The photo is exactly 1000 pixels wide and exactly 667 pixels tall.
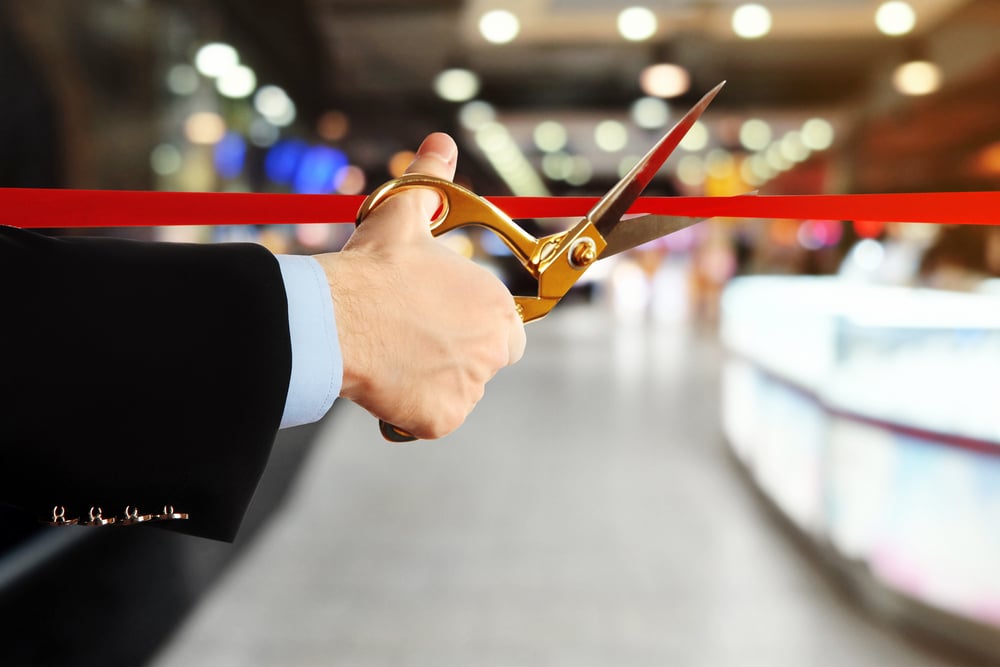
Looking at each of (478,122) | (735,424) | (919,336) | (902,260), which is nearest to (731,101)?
(478,122)

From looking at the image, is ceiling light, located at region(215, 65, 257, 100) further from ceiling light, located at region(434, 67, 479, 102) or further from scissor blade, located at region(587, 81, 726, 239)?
scissor blade, located at region(587, 81, 726, 239)

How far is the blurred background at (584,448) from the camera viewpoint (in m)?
2.44

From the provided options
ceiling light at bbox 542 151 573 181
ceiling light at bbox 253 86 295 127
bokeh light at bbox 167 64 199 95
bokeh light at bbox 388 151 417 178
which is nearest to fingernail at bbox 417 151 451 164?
bokeh light at bbox 167 64 199 95

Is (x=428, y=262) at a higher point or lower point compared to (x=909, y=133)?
lower

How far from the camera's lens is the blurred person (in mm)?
555

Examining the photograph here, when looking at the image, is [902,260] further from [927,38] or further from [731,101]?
[731,101]

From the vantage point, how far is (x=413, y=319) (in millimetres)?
655

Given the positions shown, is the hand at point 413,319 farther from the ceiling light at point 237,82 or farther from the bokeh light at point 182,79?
the ceiling light at point 237,82

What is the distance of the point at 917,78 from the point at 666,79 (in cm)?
243

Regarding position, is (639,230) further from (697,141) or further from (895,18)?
(697,141)

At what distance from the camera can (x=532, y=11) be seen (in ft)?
23.3

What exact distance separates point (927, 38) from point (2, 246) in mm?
8501

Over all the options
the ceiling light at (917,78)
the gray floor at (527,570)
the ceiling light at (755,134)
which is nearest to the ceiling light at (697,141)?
the ceiling light at (755,134)

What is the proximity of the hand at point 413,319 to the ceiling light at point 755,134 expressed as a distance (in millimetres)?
12623
